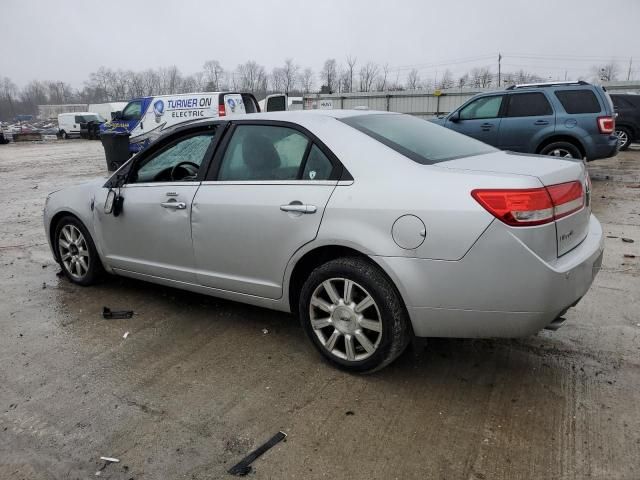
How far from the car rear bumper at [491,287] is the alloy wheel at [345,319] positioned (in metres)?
0.27

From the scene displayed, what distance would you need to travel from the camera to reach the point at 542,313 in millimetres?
2570

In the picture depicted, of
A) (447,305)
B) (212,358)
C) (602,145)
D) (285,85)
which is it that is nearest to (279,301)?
(212,358)

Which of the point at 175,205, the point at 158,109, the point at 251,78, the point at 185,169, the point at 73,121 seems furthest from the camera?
the point at 251,78

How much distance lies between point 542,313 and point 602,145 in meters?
8.30

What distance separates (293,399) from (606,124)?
9042 millimetres

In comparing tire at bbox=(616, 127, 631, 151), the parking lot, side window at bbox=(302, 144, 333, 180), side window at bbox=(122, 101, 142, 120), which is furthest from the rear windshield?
side window at bbox=(122, 101, 142, 120)

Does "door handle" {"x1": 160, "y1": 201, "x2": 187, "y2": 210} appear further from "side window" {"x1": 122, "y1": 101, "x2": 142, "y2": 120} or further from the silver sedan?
"side window" {"x1": 122, "y1": 101, "x2": 142, "y2": 120}

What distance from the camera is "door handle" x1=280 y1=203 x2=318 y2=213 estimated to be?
120 inches

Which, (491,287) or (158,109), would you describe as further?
(158,109)

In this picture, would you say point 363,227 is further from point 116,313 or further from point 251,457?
point 116,313

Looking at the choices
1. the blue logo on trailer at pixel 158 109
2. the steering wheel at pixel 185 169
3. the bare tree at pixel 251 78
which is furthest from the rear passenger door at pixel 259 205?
the bare tree at pixel 251 78

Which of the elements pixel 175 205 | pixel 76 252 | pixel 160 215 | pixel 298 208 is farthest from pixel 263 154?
pixel 76 252

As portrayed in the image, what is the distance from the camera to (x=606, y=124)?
31.1ft

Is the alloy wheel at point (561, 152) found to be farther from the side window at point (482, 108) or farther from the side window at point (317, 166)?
the side window at point (317, 166)
